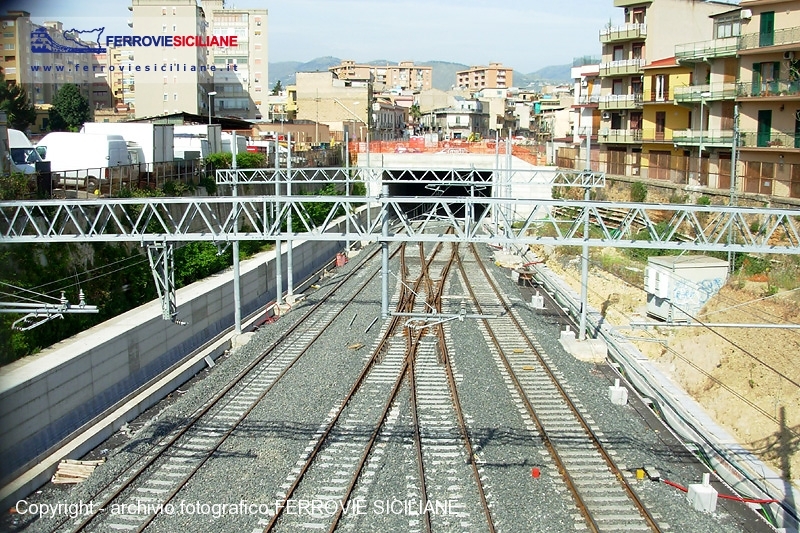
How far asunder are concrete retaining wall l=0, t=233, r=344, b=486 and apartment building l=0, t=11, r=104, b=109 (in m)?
21.6

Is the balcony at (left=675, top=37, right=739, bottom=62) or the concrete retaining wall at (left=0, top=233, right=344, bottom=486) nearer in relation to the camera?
the concrete retaining wall at (left=0, top=233, right=344, bottom=486)

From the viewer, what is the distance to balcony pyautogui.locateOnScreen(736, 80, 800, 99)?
22.7 metres

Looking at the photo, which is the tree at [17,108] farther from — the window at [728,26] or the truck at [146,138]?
the window at [728,26]

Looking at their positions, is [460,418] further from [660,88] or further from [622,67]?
[622,67]

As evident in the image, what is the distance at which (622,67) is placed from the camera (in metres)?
36.1

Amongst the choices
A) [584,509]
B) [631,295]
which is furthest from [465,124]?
[584,509]

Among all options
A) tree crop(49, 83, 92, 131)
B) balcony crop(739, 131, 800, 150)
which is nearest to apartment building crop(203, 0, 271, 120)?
tree crop(49, 83, 92, 131)

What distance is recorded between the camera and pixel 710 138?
27.2m

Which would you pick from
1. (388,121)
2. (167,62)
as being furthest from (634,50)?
(388,121)

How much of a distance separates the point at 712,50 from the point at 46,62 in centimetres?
4870

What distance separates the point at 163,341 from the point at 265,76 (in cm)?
5957

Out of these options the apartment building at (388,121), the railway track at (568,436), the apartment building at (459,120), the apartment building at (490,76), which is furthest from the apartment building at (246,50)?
the apartment building at (490,76)

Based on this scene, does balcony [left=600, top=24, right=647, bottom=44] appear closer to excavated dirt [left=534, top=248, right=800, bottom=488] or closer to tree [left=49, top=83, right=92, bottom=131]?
excavated dirt [left=534, top=248, right=800, bottom=488]

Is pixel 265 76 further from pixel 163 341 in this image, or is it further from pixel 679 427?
pixel 679 427
